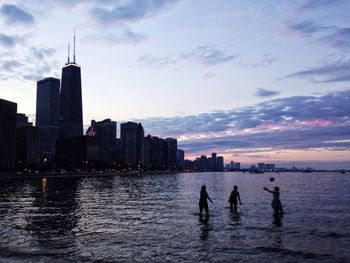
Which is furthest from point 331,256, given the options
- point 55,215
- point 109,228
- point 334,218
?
point 55,215

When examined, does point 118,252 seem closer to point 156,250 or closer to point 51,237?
point 156,250

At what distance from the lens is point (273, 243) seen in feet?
75.4

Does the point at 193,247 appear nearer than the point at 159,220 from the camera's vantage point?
Yes

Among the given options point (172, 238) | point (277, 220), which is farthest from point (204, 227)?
point (277, 220)

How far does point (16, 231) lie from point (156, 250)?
451 inches

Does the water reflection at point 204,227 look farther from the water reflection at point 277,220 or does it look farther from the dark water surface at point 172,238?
the water reflection at point 277,220

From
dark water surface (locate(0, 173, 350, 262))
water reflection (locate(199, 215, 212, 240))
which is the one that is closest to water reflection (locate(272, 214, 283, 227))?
dark water surface (locate(0, 173, 350, 262))

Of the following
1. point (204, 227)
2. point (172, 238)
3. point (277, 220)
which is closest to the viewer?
point (172, 238)

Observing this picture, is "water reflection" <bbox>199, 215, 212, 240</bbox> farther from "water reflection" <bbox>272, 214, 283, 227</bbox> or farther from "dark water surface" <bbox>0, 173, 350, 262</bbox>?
"water reflection" <bbox>272, 214, 283, 227</bbox>

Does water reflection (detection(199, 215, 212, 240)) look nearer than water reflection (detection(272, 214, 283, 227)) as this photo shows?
Yes

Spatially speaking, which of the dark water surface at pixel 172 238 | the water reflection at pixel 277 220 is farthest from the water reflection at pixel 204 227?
the water reflection at pixel 277 220

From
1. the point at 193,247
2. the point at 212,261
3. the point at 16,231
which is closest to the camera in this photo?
the point at 212,261

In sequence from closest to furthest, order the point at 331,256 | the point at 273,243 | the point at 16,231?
the point at 331,256 → the point at 273,243 → the point at 16,231

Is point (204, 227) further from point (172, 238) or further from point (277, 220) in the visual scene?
point (277, 220)
